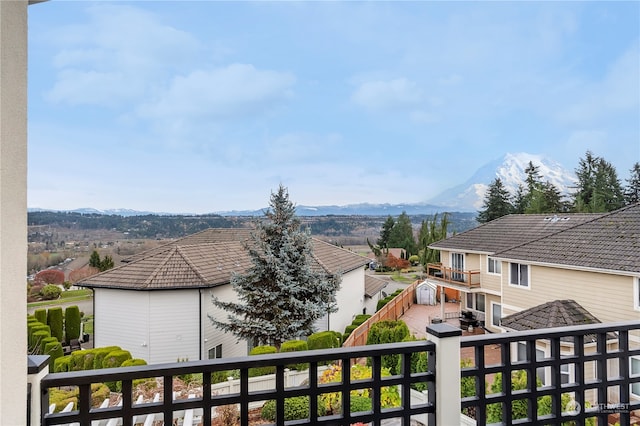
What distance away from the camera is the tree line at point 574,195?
39.8 feet

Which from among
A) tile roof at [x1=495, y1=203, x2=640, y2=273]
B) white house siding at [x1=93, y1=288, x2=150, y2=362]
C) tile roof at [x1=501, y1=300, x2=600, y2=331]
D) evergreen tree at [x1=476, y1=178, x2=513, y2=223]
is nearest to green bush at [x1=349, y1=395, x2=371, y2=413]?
tile roof at [x1=501, y1=300, x2=600, y2=331]

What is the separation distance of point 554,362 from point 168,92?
1314 cm

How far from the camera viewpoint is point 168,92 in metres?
12.1

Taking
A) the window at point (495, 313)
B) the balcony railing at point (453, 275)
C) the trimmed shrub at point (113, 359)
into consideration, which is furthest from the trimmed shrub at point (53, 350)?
the window at point (495, 313)

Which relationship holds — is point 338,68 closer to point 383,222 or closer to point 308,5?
point 308,5

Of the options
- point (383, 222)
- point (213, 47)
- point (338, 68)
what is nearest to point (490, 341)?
point (383, 222)

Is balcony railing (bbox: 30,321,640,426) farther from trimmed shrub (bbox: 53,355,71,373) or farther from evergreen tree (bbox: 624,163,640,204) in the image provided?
evergreen tree (bbox: 624,163,640,204)

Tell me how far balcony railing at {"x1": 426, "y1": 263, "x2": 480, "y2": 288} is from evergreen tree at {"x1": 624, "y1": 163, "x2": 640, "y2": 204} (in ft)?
25.8

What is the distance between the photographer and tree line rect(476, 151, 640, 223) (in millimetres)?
12125

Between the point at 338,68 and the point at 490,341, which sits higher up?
the point at 338,68

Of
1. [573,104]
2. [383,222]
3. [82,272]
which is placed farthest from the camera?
[573,104]

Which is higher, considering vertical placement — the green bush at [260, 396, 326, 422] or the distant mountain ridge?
the distant mountain ridge

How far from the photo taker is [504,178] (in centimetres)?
1450

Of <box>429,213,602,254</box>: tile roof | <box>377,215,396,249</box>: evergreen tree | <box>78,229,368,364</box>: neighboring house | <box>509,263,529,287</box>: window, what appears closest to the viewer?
<box>509,263,529,287</box>: window
